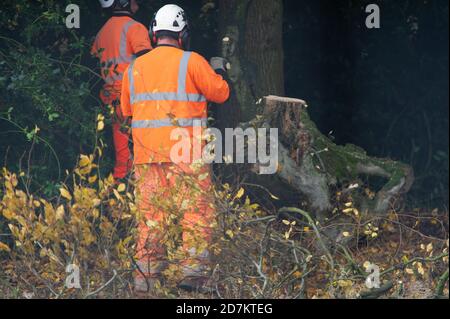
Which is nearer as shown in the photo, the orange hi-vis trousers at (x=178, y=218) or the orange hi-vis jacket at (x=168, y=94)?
the orange hi-vis trousers at (x=178, y=218)

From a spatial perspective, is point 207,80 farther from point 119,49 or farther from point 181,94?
point 119,49

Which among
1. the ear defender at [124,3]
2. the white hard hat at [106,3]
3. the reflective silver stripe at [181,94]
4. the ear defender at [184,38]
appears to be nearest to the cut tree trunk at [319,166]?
the reflective silver stripe at [181,94]

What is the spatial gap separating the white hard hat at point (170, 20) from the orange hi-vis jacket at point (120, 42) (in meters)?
1.09

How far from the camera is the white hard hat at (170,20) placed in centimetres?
876

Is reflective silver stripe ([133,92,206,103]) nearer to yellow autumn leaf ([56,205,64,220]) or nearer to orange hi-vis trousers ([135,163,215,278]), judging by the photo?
orange hi-vis trousers ([135,163,215,278])

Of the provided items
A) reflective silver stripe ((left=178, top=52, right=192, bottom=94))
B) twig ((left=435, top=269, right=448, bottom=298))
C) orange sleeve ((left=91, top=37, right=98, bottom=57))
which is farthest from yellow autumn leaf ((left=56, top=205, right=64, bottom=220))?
twig ((left=435, top=269, right=448, bottom=298))

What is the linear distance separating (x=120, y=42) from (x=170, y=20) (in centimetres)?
132

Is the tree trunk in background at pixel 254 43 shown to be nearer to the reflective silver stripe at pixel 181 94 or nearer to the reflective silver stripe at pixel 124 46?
the reflective silver stripe at pixel 124 46

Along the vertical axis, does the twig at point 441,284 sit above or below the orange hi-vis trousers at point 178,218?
below

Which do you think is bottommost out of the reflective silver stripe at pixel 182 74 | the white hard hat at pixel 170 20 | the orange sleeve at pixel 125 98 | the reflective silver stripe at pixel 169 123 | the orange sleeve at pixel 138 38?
the reflective silver stripe at pixel 169 123

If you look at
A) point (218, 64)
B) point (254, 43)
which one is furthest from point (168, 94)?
point (254, 43)

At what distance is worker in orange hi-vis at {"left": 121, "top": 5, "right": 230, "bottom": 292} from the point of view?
28.0ft

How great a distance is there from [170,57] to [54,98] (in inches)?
46.6

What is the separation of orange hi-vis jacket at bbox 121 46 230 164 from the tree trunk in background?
1.20 metres
